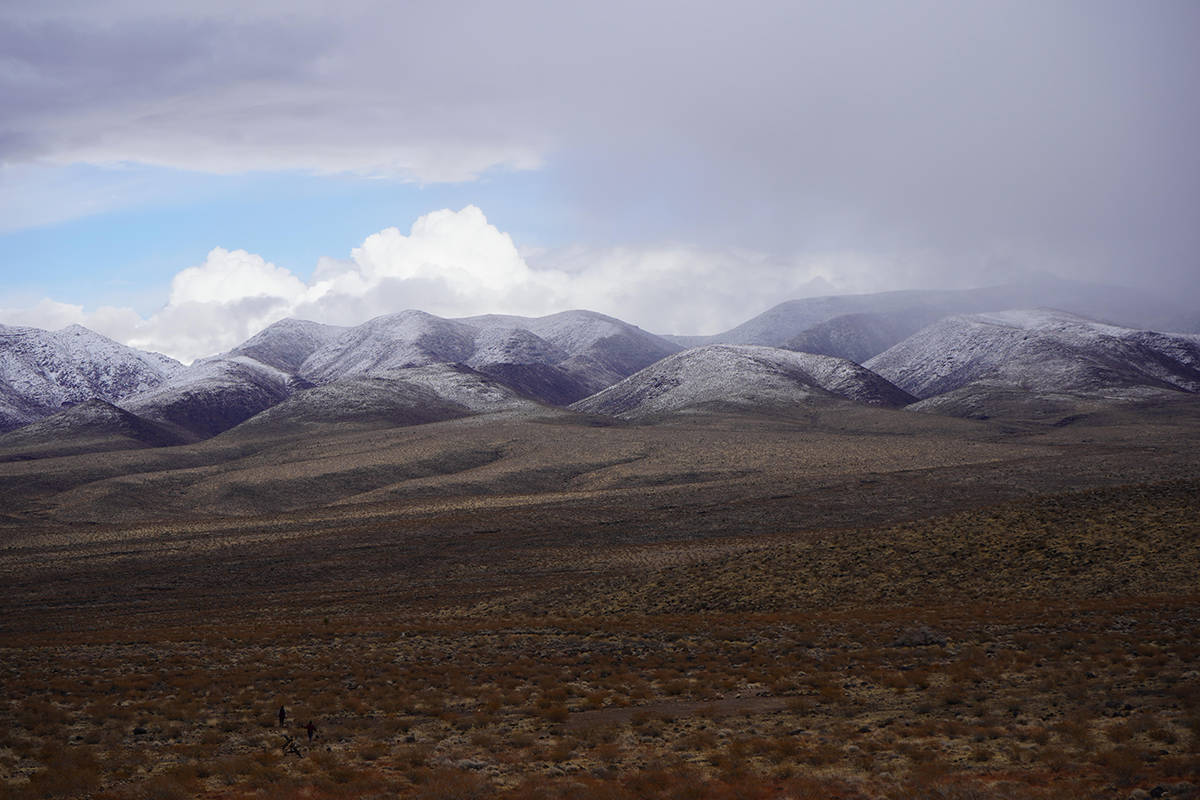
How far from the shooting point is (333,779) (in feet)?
47.8

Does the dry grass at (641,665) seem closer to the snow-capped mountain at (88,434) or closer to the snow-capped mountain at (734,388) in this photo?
the snow-capped mountain at (734,388)

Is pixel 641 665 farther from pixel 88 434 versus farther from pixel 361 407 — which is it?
pixel 88 434

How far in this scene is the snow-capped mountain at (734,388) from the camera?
537ft

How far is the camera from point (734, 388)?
170 meters

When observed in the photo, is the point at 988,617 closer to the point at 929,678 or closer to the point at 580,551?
the point at 929,678

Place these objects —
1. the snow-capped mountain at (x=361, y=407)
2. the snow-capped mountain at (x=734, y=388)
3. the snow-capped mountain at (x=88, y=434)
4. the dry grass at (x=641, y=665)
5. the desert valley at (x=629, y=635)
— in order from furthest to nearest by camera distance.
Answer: the snow-capped mountain at (x=734, y=388), the snow-capped mountain at (x=361, y=407), the snow-capped mountain at (x=88, y=434), the desert valley at (x=629, y=635), the dry grass at (x=641, y=665)

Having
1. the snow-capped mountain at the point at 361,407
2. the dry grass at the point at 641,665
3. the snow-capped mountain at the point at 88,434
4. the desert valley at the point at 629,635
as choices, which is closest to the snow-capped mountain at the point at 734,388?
the snow-capped mountain at the point at 361,407

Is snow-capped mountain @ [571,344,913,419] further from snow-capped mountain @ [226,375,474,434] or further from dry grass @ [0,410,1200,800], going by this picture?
dry grass @ [0,410,1200,800]

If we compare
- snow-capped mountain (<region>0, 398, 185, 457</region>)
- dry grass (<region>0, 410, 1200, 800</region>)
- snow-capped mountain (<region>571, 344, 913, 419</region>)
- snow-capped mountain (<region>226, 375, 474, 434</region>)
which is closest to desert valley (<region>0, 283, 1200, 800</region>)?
dry grass (<region>0, 410, 1200, 800</region>)

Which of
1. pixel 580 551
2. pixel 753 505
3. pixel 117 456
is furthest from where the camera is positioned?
pixel 117 456

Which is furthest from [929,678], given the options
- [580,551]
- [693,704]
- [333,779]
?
[580,551]

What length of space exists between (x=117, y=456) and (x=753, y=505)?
93498mm

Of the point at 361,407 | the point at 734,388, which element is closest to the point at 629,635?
the point at 734,388

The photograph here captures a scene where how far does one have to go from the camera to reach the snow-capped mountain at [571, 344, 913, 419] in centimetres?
16362
